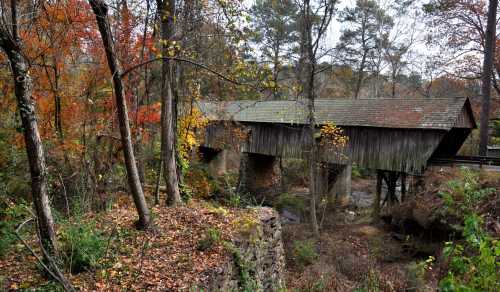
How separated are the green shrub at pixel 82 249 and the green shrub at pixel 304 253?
6.62m

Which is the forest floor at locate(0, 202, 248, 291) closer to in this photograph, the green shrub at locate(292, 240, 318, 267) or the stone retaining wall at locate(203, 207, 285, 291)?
the stone retaining wall at locate(203, 207, 285, 291)

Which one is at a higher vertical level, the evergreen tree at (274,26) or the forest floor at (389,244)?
the evergreen tree at (274,26)

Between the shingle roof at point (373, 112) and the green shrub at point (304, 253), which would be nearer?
the green shrub at point (304, 253)

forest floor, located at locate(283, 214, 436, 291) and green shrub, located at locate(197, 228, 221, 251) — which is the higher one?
green shrub, located at locate(197, 228, 221, 251)

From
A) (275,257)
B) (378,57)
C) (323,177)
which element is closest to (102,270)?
(275,257)

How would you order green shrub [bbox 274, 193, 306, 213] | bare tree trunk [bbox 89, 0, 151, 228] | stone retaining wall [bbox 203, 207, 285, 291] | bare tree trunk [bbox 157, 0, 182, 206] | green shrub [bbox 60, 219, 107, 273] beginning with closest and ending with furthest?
green shrub [bbox 60, 219, 107, 273]
bare tree trunk [bbox 89, 0, 151, 228]
stone retaining wall [bbox 203, 207, 285, 291]
bare tree trunk [bbox 157, 0, 182, 206]
green shrub [bbox 274, 193, 306, 213]

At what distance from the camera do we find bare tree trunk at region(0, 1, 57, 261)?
3.14 m

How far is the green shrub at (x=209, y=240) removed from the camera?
16.1 feet

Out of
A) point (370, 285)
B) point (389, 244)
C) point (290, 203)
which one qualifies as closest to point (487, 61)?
point (389, 244)

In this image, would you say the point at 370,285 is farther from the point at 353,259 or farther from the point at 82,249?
the point at 82,249

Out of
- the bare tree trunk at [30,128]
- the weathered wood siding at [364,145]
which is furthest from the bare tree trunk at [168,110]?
the weathered wood siding at [364,145]

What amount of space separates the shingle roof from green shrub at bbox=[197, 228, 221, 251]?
5.11m

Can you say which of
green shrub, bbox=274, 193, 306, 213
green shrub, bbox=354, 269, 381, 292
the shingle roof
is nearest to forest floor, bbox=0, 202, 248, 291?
green shrub, bbox=354, 269, 381, 292

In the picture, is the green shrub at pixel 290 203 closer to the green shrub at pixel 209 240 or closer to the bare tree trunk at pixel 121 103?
the green shrub at pixel 209 240
